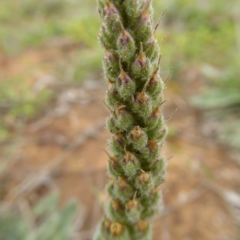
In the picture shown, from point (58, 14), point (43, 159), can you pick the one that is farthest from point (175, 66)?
point (58, 14)

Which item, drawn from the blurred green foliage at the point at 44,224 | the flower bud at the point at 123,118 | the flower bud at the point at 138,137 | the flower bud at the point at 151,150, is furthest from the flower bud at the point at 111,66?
the blurred green foliage at the point at 44,224

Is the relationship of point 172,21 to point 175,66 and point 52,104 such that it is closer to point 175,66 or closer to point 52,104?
point 175,66

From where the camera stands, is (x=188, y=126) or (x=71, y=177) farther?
(x=188, y=126)

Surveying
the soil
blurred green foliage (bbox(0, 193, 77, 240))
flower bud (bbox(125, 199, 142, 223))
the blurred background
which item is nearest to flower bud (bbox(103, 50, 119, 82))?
flower bud (bbox(125, 199, 142, 223))

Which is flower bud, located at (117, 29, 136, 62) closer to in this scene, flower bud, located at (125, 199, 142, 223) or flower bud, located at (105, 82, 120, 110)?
flower bud, located at (105, 82, 120, 110)

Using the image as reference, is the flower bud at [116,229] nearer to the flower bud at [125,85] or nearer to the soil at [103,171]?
the flower bud at [125,85]

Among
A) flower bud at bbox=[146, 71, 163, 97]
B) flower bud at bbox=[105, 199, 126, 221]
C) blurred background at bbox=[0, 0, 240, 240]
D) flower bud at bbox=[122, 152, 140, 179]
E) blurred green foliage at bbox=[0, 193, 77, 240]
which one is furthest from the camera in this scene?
blurred background at bbox=[0, 0, 240, 240]

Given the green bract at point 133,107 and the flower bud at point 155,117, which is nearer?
the green bract at point 133,107
